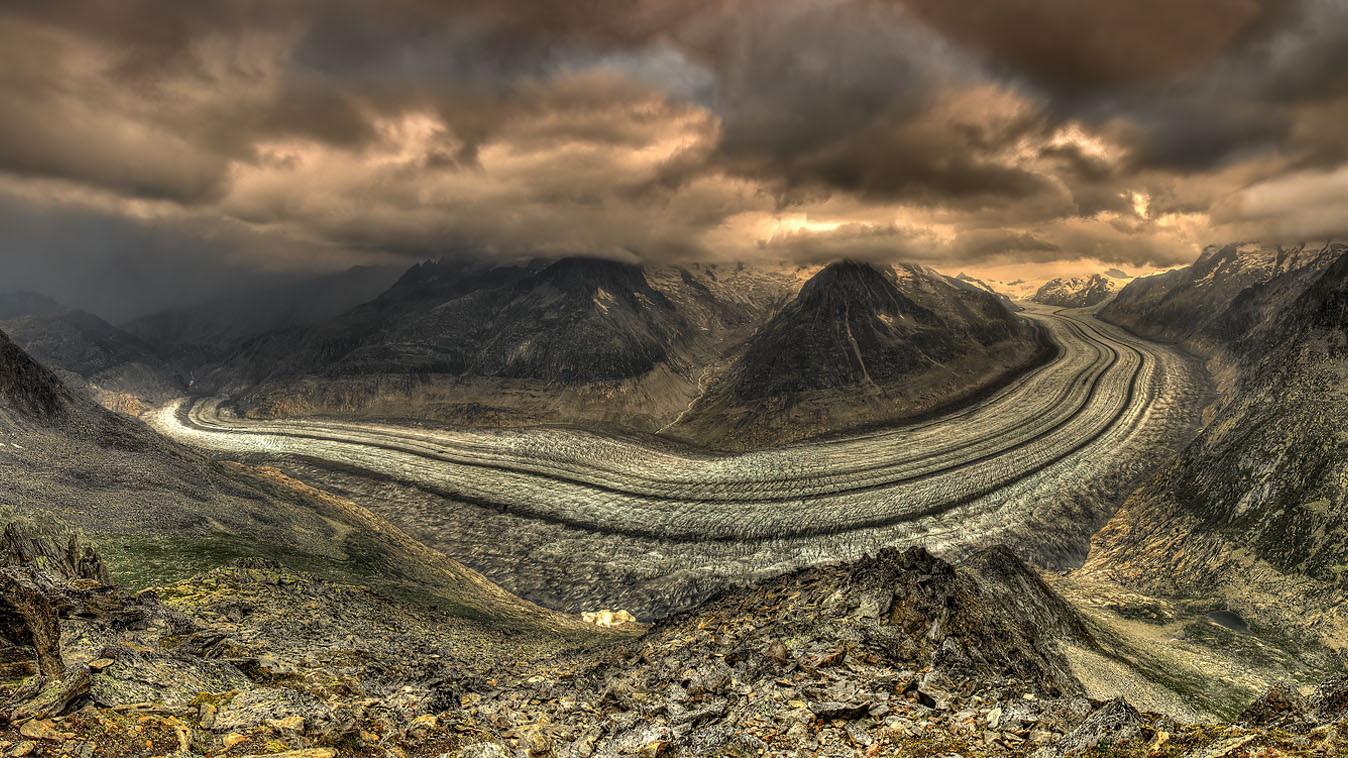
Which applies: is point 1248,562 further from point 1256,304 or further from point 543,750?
point 1256,304

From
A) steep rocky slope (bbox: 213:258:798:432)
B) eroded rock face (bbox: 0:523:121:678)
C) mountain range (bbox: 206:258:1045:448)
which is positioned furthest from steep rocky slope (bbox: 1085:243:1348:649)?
steep rocky slope (bbox: 213:258:798:432)

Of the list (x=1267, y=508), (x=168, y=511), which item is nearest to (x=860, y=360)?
(x=1267, y=508)

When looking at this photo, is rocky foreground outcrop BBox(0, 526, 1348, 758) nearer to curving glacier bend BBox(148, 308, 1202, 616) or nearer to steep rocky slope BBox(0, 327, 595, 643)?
steep rocky slope BBox(0, 327, 595, 643)

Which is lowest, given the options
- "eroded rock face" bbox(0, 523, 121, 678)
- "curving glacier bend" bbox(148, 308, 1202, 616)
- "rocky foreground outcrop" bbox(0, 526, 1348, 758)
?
"curving glacier bend" bbox(148, 308, 1202, 616)

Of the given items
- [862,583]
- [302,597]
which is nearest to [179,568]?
[302,597]

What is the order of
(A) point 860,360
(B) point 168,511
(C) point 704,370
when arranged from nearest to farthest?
(B) point 168,511 → (A) point 860,360 → (C) point 704,370

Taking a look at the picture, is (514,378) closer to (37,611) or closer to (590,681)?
(590,681)
